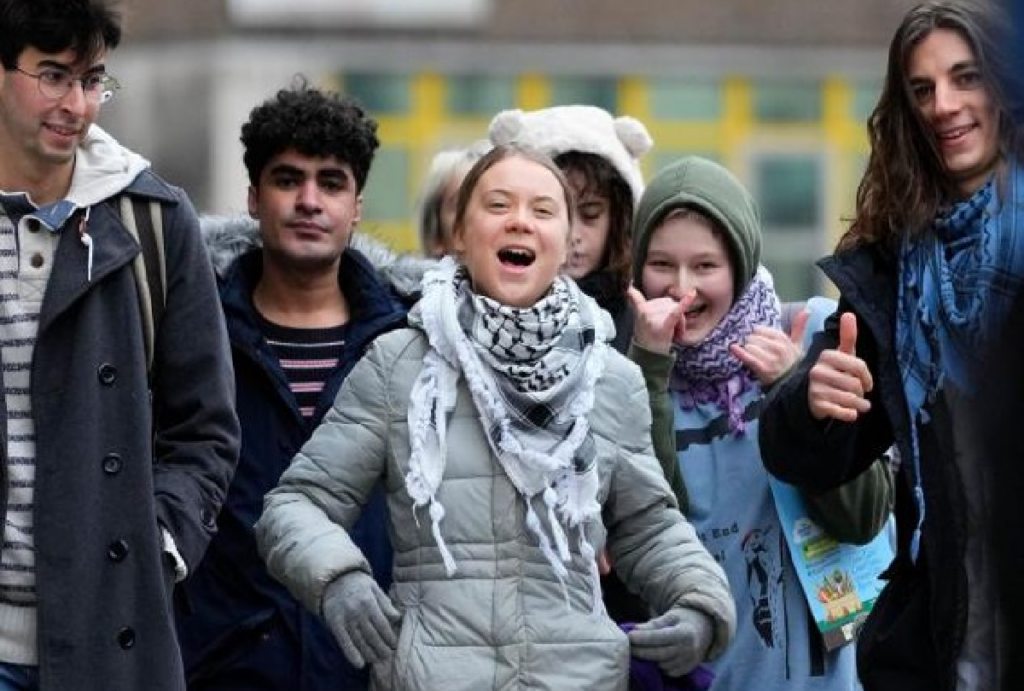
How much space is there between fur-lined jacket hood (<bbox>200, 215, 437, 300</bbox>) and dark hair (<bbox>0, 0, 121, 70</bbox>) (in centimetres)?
136

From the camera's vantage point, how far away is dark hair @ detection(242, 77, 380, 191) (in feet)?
22.3

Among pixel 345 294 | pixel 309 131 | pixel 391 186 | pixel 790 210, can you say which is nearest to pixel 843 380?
pixel 345 294

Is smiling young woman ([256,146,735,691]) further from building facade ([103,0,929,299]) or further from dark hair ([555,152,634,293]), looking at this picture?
building facade ([103,0,929,299])

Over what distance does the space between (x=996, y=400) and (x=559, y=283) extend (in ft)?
8.04

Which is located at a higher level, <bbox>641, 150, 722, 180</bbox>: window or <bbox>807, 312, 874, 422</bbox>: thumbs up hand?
<bbox>807, 312, 874, 422</bbox>: thumbs up hand

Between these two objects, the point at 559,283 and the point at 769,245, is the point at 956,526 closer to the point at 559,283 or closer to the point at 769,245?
the point at 559,283

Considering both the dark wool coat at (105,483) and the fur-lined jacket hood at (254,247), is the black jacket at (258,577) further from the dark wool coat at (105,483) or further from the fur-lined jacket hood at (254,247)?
the dark wool coat at (105,483)

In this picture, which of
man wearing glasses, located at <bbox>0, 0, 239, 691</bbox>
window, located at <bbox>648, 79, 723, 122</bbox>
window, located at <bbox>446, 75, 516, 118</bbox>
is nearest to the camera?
man wearing glasses, located at <bbox>0, 0, 239, 691</bbox>

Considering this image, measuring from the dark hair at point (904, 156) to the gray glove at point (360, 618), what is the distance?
4.21 feet

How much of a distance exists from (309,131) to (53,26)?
4.83ft

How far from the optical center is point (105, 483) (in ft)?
17.3

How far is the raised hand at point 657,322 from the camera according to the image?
612cm

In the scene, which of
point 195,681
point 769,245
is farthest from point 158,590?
point 769,245

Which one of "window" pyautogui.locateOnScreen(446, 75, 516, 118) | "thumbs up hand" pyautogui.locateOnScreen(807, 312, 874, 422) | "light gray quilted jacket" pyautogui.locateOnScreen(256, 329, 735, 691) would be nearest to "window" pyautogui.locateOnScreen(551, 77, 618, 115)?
"window" pyautogui.locateOnScreen(446, 75, 516, 118)
